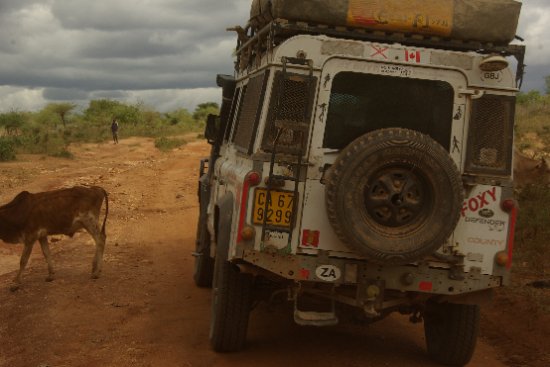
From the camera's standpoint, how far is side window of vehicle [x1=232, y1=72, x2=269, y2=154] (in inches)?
218

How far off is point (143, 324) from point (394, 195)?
331 centimetres

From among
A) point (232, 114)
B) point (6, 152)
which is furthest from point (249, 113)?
point (6, 152)

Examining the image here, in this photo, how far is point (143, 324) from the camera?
283 inches

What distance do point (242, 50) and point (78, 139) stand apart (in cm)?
3129

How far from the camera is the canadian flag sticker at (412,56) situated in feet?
18.0

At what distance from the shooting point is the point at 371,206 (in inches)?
200

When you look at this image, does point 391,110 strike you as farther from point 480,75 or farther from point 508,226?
point 508,226

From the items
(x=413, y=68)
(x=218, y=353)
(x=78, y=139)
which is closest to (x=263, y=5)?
(x=413, y=68)

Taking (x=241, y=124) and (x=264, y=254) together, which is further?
(x=241, y=124)

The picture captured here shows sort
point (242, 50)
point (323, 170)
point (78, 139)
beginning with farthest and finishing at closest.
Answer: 1. point (78, 139)
2. point (242, 50)
3. point (323, 170)

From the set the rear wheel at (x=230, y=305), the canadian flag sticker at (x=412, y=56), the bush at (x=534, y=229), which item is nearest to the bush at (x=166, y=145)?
the bush at (x=534, y=229)

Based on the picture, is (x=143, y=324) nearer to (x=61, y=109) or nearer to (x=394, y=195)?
(x=394, y=195)

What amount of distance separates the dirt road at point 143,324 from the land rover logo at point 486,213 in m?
1.69

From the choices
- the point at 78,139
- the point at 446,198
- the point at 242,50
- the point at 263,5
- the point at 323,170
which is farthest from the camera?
the point at 78,139
